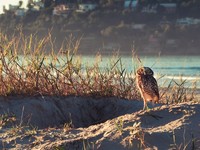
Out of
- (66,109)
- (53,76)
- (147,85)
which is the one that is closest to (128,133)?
(147,85)

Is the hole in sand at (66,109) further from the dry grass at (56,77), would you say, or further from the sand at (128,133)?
the sand at (128,133)

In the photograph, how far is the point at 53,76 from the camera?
8102 millimetres

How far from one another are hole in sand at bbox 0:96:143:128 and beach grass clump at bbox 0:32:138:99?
0.15 metres

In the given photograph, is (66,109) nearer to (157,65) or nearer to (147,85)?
(147,85)

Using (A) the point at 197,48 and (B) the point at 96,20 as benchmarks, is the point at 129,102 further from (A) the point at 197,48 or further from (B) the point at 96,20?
Result: (A) the point at 197,48

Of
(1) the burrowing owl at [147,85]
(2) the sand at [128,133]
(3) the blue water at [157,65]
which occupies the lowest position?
(3) the blue water at [157,65]

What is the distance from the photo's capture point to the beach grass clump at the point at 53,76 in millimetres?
7895

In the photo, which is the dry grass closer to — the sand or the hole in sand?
the hole in sand

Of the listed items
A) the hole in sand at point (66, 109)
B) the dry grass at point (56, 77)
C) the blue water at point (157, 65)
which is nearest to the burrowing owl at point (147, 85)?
the hole in sand at point (66, 109)

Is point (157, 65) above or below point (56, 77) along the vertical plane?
below

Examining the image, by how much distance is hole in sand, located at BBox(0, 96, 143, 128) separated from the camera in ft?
24.4

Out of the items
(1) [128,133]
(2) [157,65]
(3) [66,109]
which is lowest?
(2) [157,65]

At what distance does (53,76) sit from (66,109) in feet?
1.70

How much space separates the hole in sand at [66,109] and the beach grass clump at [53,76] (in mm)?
147
